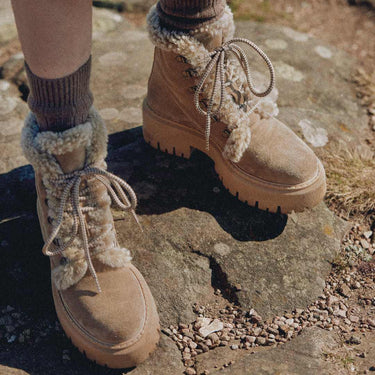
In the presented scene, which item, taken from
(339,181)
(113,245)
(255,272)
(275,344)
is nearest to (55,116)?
(113,245)

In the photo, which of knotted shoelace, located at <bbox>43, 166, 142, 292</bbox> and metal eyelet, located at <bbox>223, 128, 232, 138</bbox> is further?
metal eyelet, located at <bbox>223, 128, 232, 138</bbox>

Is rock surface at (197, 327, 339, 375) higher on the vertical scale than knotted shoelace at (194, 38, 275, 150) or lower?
lower

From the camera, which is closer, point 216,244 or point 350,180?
point 216,244

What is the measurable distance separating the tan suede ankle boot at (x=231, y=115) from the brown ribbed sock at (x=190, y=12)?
0.09 ft

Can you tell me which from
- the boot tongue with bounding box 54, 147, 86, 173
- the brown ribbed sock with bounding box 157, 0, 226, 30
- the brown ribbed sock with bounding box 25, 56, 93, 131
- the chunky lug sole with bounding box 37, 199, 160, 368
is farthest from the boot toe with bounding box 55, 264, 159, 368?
the brown ribbed sock with bounding box 157, 0, 226, 30

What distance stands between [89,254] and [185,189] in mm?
647

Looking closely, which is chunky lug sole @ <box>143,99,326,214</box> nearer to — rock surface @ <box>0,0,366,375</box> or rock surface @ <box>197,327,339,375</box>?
rock surface @ <box>0,0,366,375</box>

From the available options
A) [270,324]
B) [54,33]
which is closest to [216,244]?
[270,324]

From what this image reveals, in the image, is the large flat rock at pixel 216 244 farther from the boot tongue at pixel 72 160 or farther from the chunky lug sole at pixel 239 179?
the boot tongue at pixel 72 160

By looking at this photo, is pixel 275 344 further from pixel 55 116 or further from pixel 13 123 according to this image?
pixel 13 123

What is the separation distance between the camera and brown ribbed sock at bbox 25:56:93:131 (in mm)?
1574

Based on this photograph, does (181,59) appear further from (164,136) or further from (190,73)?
(164,136)

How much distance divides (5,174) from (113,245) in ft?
2.73

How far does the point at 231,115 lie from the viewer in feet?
6.67
